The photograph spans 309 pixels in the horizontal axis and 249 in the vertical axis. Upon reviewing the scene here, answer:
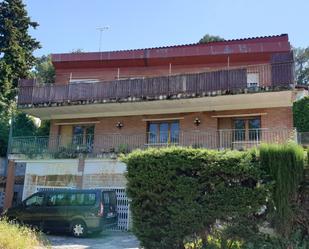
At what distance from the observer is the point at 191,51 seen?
24.3m

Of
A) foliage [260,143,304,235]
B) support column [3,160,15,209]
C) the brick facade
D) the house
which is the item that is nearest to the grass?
foliage [260,143,304,235]

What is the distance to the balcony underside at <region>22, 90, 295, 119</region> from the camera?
2039 centimetres

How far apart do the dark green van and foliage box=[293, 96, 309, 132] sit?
13.6 meters

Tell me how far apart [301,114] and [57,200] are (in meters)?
16.2

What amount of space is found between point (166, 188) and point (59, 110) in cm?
1565

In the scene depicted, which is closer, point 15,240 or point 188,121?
point 15,240

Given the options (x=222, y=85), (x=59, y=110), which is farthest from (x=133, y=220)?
(x=59, y=110)

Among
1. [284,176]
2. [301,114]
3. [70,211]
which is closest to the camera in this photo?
[284,176]

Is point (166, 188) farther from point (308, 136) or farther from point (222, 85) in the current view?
point (308, 136)

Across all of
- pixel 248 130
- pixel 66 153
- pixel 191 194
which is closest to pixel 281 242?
pixel 191 194

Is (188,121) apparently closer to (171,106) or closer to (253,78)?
(171,106)

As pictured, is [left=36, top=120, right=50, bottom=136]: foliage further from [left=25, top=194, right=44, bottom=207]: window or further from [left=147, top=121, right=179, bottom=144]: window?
[left=25, top=194, right=44, bottom=207]: window

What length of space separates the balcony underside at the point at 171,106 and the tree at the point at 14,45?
488cm

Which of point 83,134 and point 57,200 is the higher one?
point 83,134
